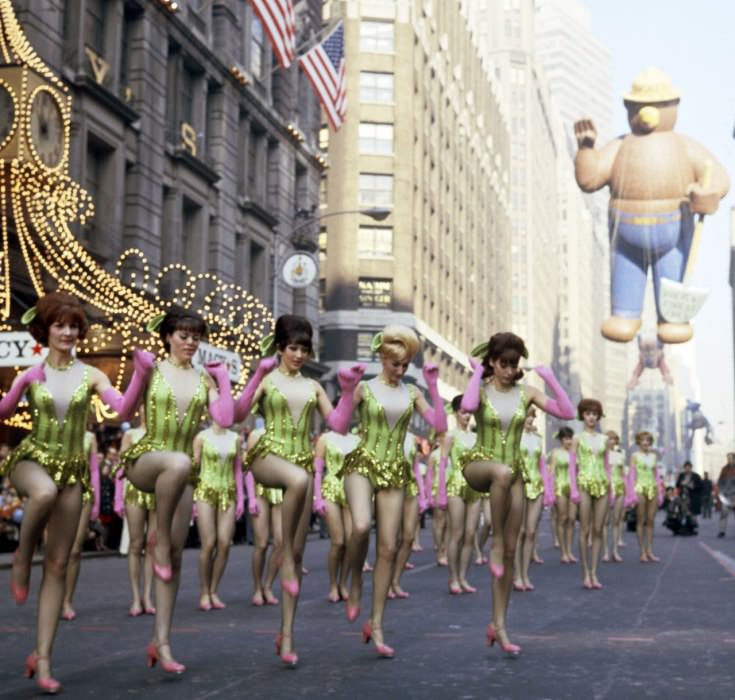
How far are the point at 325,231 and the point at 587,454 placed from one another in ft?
180

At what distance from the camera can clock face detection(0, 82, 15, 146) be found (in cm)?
1905

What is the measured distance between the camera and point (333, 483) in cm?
1260

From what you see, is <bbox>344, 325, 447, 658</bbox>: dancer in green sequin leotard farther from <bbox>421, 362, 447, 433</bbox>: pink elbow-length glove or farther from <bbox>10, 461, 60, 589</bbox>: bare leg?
<bbox>10, 461, 60, 589</bbox>: bare leg

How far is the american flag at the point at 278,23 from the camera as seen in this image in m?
28.0

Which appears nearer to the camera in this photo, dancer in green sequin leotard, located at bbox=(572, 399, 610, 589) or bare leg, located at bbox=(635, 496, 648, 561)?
dancer in green sequin leotard, located at bbox=(572, 399, 610, 589)

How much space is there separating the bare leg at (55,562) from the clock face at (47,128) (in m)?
13.8

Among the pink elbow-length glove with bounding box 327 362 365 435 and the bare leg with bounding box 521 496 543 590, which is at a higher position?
the pink elbow-length glove with bounding box 327 362 365 435

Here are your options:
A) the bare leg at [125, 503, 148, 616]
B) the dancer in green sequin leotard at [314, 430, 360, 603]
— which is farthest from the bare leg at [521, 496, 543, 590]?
the bare leg at [125, 503, 148, 616]

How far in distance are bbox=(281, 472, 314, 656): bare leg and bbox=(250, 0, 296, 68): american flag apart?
2207 centimetres

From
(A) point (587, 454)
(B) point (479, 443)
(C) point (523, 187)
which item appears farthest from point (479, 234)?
(B) point (479, 443)

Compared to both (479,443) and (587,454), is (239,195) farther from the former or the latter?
(479,443)

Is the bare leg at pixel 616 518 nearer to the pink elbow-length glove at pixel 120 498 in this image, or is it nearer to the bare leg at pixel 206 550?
the bare leg at pixel 206 550

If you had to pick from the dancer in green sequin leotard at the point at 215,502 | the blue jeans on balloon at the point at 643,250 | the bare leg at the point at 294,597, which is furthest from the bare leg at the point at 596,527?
the blue jeans on balloon at the point at 643,250

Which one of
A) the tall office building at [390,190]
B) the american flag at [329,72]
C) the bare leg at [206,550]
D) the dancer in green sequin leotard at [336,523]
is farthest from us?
the tall office building at [390,190]
